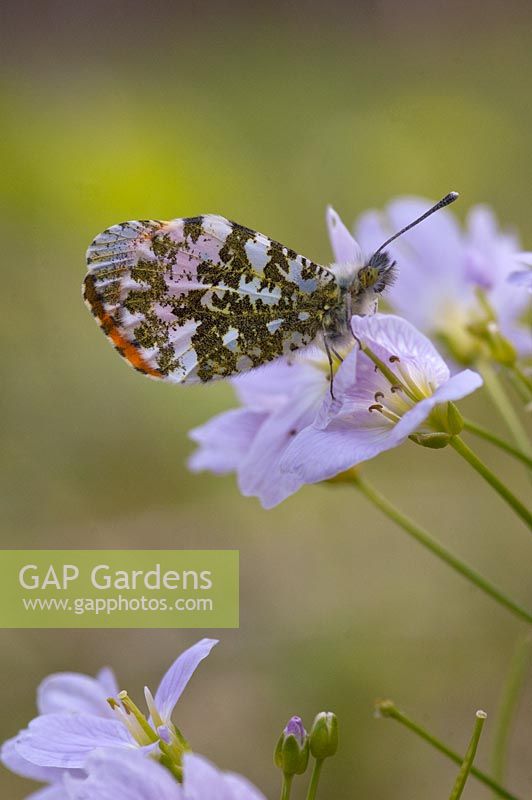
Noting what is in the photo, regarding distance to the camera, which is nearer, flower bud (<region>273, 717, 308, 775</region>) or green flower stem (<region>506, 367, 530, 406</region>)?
flower bud (<region>273, 717, 308, 775</region>)

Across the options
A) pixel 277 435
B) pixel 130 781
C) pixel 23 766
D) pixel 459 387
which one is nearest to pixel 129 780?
pixel 130 781

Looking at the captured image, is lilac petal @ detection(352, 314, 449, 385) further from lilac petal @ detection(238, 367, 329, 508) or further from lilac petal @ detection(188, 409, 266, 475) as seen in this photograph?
lilac petal @ detection(188, 409, 266, 475)

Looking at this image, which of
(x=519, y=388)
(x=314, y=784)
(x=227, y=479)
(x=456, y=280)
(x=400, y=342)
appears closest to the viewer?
(x=314, y=784)

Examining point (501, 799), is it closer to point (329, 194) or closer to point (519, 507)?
point (519, 507)

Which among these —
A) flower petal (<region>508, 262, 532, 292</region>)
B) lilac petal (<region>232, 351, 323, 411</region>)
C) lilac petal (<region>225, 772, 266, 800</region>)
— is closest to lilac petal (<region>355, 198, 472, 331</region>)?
lilac petal (<region>232, 351, 323, 411</region>)

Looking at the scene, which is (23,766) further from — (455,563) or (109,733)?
(455,563)

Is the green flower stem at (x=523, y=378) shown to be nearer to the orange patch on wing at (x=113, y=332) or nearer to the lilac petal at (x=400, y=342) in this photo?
the lilac petal at (x=400, y=342)
